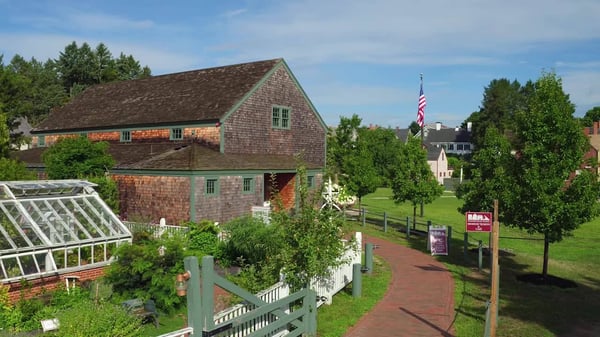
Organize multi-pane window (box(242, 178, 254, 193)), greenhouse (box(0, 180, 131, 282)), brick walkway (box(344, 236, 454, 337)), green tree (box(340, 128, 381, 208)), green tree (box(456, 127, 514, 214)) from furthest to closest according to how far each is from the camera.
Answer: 1. green tree (box(340, 128, 381, 208))
2. multi-pane window (box(242, 178, 254, 193))
3. green tree (box(456, 127, 514, 214))
4. greenhouse (box(0, 180, 131, 282))
5. brick walkway (box(344, 236, 454, 337))

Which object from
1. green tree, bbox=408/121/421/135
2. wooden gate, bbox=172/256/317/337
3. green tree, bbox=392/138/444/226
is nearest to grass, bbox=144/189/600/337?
wooden gate, bbox=172/256/317/337

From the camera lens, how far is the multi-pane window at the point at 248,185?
2337 centimetres

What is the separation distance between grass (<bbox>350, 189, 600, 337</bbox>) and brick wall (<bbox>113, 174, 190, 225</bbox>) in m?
11.2

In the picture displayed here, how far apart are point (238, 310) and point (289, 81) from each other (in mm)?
20599

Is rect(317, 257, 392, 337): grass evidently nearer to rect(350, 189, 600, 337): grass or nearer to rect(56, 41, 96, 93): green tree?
rect(350, 189, 600, 337): grass

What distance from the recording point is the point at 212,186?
2181 centimetres

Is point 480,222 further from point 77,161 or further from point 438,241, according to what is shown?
point 77,161

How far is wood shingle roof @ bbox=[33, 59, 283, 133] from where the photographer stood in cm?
2602

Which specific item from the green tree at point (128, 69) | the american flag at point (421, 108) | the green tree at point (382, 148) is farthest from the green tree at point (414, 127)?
the american flag at point (421, 108)

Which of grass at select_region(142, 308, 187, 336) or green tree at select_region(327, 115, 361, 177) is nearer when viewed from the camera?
grass at select_region(142, 308, 187, 336)

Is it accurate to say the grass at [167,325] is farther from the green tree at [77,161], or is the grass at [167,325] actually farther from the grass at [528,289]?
the green tree at [77,161]

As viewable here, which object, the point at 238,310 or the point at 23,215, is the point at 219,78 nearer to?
the point at 23,215

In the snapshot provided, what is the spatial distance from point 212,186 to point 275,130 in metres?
6.88

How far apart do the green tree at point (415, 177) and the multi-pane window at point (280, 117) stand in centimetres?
705
